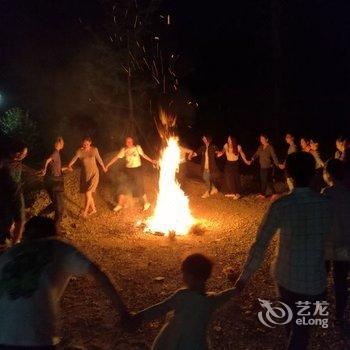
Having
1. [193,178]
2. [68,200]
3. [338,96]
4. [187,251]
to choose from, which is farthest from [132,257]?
[338,96]

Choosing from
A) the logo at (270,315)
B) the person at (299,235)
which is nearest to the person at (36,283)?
the person at (299,235)

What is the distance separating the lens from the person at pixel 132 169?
1282 cm

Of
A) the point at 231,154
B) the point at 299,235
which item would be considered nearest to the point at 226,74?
the point at 231,154

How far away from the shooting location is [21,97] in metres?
22.2

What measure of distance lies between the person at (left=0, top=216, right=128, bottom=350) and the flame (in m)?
6.74

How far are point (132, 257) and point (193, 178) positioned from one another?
768cm

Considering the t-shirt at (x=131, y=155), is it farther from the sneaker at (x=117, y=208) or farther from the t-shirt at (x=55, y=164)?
the t-shirt at (x=55, y=164)

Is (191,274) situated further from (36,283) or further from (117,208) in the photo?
(117,208)

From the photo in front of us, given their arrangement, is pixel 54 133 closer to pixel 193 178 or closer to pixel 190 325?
pixel 193 178

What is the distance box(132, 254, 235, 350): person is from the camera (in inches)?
131

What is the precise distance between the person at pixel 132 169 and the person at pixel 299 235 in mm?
9176

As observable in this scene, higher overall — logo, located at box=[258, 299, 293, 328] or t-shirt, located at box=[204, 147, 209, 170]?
t-shirt, located at box=[204, 147, 209, 170]

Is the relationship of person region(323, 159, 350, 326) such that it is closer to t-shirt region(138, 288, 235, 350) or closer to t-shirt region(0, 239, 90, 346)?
t-shirt region(138, 288, 235, 350)

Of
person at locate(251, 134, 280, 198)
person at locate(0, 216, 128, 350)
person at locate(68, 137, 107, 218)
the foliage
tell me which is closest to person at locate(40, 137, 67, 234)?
person at locate(68, 137, 107, 218)
